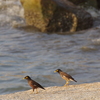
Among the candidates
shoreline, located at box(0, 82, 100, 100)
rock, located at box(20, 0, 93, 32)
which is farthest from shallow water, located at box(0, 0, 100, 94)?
shoreline, located at box(0, 82, 100, 100)

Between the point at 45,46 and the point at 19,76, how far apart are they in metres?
3.42

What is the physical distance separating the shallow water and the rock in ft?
1.35

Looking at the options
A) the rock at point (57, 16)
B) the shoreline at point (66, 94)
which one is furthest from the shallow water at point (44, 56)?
the shoreline at point (66, 94)

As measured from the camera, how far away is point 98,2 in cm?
1811

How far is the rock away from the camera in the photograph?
1382 cm

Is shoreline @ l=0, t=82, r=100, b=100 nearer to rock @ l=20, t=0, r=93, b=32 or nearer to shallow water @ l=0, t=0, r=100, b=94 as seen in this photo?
shallow water @ l=0, t=0, r=100, b=94

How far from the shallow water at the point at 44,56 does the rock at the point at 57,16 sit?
16.2 inches

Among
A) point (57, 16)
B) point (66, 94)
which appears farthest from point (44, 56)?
point (66, 94)

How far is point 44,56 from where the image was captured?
429 inches

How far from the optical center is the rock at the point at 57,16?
1382cm

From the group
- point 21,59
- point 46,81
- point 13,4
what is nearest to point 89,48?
point 21,59

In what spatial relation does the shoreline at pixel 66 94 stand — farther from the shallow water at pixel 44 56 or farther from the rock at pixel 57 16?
the rock at pixel 57 16

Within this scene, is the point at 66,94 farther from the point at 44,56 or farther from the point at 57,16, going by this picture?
the point at 57,16

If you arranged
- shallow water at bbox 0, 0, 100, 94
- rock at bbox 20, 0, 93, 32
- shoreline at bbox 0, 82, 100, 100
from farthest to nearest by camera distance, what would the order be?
rock at bbox 20, 0, 93, 32 < shallow water at bbox 0, 0, 100, 94 < shoreline at bbox 0, 82, 100, 100
